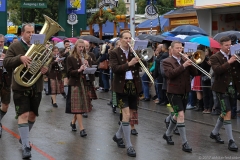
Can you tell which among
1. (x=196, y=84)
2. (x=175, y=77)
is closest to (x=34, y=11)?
(x=196, y=84)

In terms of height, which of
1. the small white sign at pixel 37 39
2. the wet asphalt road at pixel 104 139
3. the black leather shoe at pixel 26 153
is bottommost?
the wet asphalt road at pixel 104 139

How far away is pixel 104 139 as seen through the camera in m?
9.90

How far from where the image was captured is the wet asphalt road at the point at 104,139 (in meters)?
8.53

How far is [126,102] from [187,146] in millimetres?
1256

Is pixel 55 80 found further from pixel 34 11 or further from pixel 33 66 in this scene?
pixel 34 11

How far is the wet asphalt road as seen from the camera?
8531 mm

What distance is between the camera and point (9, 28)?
44.3 m

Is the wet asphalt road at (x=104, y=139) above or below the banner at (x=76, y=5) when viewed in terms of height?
below

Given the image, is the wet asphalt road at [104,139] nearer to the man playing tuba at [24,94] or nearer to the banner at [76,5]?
the man playing tuba at [24,94]


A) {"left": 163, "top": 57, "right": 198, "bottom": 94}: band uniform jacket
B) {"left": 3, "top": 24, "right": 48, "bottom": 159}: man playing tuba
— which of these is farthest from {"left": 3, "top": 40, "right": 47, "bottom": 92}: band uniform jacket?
{"left": 163, "top": 57, "right": 198, "bottom": 94}: band uniform jacket

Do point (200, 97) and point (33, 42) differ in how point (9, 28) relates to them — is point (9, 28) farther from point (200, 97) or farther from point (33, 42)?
point (33, 42)

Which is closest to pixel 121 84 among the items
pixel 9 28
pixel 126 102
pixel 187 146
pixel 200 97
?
pixel 126 102

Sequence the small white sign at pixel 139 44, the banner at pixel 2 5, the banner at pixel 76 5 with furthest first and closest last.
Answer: the banner at pixel 2 5 → the banner at pixel 76 5 → the small white sign at pixel 139 44

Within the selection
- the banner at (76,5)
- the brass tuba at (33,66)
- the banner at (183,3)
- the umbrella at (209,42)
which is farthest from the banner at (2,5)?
the brass tuba at (33,66)
